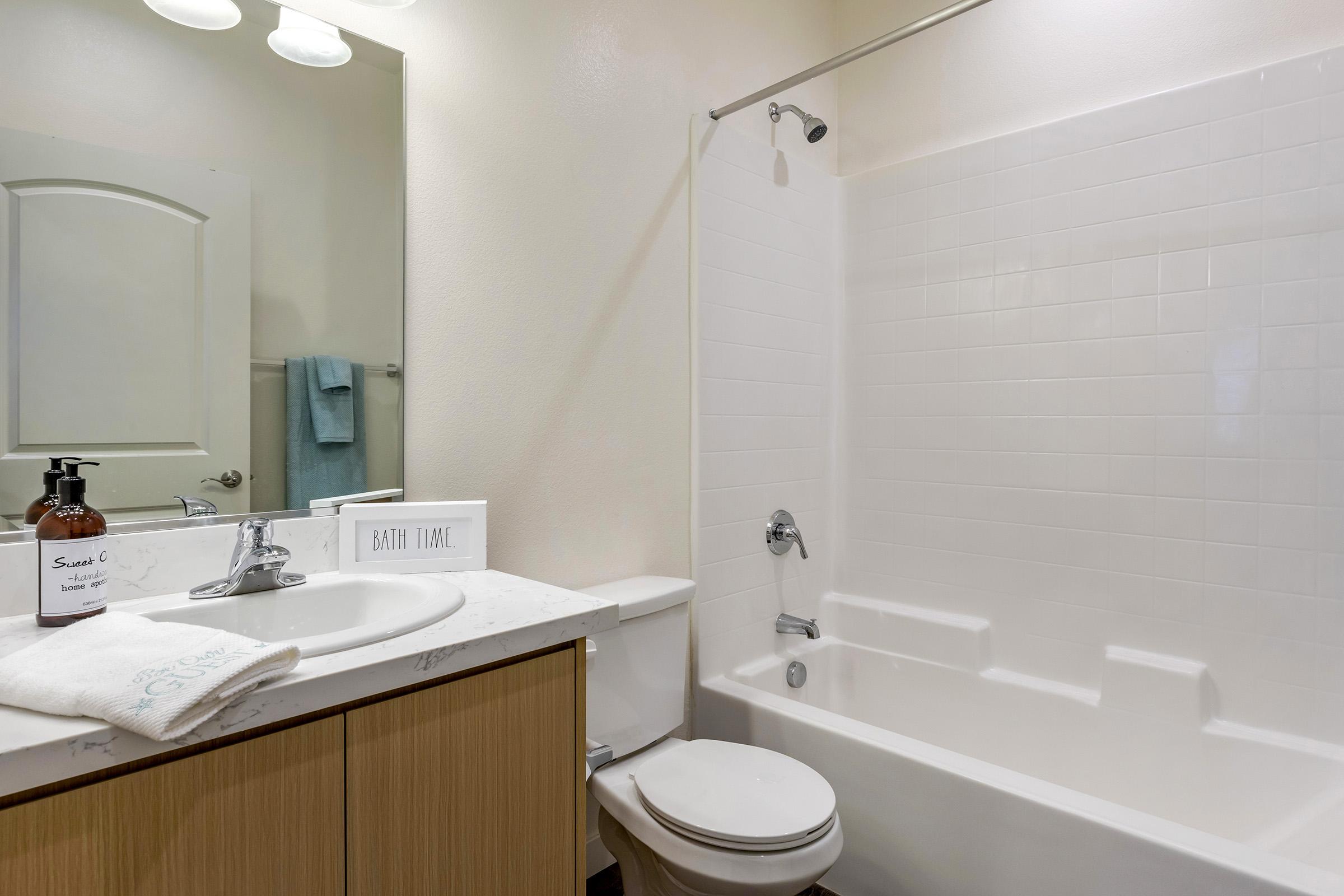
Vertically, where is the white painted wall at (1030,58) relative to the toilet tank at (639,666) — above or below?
above

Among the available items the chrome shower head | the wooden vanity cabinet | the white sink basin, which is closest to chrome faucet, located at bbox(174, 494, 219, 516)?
the white sink basin

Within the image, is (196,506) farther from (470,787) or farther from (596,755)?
(596,755)

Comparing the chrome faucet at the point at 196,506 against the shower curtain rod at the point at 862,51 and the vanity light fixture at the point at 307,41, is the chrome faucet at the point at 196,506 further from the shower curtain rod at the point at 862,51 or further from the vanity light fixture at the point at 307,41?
the shower curtain rod at the point at 862,51

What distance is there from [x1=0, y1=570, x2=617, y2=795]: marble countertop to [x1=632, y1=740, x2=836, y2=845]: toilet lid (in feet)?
1.56

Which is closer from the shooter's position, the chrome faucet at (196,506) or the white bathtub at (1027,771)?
the chrome faucet at (196,506)

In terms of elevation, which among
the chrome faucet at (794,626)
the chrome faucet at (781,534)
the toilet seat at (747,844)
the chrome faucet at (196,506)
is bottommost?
the toilet seat at (747,844)

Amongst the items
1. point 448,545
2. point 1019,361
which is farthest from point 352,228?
point 1019,361

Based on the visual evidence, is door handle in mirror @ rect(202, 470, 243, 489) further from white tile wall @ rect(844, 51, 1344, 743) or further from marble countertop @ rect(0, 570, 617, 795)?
white tile wall @ rect(844, 51, 1344, 743)

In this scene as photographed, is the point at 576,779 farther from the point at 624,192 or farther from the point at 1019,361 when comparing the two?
the point at 1019,361

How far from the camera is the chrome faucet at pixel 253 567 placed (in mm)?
1067

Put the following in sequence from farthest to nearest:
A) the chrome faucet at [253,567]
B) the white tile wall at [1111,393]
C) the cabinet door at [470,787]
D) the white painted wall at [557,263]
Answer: the white tile wall at [1111,393], the white painted wall at [557,263], the chrome faucet at [253,567], the cabinet door at [470,787]

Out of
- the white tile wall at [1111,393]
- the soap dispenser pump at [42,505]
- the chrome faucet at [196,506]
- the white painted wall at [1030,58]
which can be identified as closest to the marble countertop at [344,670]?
the soap dispenser pump at [42,505]

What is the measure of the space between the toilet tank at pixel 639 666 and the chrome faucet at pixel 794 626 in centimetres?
57

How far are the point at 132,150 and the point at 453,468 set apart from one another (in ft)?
2.38
